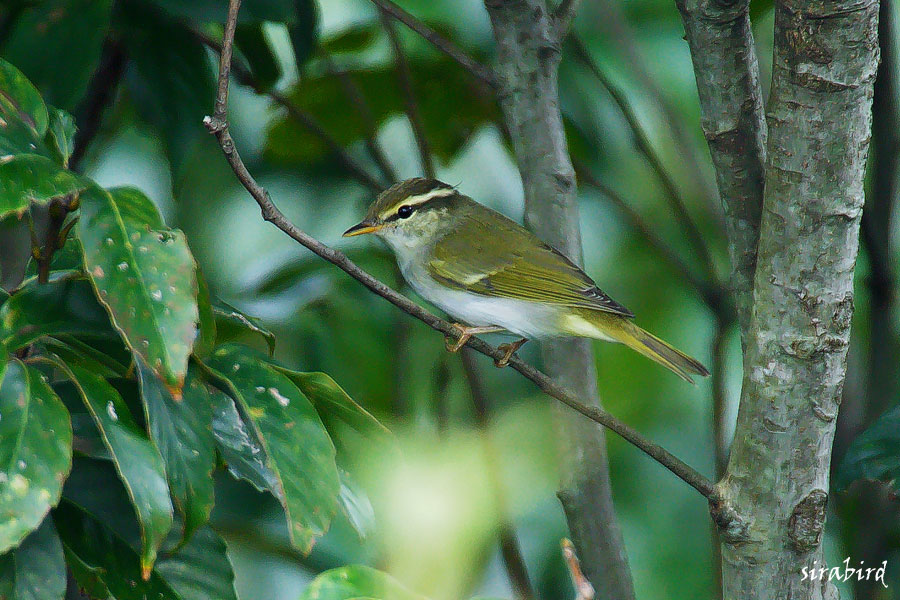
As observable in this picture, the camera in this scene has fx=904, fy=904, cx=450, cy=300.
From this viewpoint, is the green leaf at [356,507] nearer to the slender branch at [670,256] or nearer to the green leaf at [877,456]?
the green leaf at [877,456]

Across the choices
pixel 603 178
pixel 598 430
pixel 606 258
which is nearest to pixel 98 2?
pixel 598 430

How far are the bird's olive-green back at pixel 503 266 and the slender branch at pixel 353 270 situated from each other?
2.14 feet

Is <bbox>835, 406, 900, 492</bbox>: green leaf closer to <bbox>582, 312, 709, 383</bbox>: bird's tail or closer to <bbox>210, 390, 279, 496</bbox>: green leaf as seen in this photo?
<bbox>582, 312, 709, 383</bbox>: bird's tail

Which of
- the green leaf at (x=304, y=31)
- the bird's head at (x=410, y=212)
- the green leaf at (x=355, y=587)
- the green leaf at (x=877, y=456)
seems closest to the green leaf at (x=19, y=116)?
the green leaf at (x=355, y=587)

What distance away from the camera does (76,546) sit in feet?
3.72

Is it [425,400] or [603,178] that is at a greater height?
[603,178]

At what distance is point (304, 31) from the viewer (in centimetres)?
179

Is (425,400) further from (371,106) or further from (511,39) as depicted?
(511,39)

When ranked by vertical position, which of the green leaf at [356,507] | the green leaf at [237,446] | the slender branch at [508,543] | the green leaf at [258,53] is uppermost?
the green leaf at [258,53]

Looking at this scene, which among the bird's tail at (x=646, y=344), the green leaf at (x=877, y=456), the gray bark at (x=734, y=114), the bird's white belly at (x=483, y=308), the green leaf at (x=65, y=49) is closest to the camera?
the gray bark at (x=734, y=114)

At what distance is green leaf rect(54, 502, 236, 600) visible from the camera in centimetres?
111

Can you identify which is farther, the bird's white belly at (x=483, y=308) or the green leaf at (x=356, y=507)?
the bird's white belly at (x=483, y=308)

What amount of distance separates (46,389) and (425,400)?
1.26 m

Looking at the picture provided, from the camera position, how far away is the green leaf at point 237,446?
3.76ft
